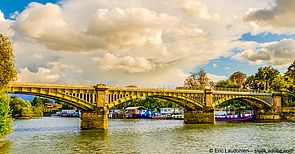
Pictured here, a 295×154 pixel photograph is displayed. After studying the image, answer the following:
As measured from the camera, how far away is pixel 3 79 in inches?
1513

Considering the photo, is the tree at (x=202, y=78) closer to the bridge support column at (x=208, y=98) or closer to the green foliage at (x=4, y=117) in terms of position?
the bridge support column at (x=208, y=98)

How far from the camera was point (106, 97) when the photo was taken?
71.9 meters

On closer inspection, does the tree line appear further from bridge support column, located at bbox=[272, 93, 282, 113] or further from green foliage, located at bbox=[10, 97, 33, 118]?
green foliage, located at bbox=[10, 97, 33, 118]

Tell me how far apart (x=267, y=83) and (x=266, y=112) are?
20.9m

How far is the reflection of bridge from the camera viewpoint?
211 feet

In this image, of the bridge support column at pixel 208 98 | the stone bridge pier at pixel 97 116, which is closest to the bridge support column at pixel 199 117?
the bridge support column at pixel 208 98

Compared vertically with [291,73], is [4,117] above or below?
below

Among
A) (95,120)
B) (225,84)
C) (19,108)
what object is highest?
(225,84)

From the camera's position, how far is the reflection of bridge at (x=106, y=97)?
2526 inches

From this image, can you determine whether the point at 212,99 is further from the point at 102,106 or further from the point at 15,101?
the point at 15,101

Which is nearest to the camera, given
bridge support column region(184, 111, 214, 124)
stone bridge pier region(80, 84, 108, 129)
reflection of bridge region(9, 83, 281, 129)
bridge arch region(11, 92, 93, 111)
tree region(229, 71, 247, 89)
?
reflection of bridge region(9, 83, 281, 129)

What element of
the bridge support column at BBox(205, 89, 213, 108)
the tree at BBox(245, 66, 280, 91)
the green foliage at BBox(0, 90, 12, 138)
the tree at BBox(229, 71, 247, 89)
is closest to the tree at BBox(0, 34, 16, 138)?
the green foliage at BBox(0, 90, 12, 138)

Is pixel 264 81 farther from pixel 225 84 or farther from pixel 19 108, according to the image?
pixel 19 108

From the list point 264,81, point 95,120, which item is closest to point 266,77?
point 264,81
